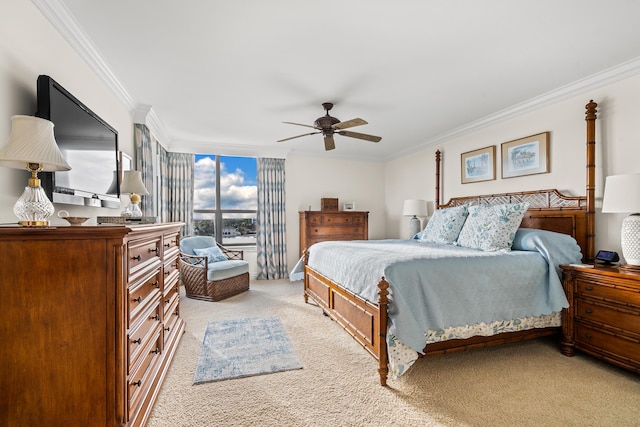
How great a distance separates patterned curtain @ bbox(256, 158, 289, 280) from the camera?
229 inches

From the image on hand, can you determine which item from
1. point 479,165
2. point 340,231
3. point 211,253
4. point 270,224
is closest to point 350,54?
point 479,165

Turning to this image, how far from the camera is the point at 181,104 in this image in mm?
3576

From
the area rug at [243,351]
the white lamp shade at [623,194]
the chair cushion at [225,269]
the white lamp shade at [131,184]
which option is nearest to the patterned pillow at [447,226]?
the white lamp shade at [623,194]

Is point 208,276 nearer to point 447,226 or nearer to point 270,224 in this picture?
point 270,224

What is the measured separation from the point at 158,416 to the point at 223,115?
3348 mm

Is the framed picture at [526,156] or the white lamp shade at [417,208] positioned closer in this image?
the framed picture at [526,156]

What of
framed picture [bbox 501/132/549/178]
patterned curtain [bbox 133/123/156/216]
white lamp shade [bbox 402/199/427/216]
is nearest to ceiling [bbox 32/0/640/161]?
patterned curtain [bbox 133/123/156/216]

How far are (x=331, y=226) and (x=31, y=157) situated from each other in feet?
15.8

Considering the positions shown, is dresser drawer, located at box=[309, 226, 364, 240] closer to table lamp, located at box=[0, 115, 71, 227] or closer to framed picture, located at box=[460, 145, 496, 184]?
framed picture, located at box=[460, 145, 496, 184]

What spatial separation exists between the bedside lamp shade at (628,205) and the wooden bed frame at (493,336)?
1.74 feet

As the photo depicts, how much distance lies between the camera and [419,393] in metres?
2.05

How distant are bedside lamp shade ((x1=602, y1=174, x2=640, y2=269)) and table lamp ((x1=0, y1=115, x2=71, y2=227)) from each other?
3669 mm

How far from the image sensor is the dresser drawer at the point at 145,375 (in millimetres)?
1546

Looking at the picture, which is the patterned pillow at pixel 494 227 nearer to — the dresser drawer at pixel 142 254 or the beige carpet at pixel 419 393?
the beige carpet at pixel 419 393
